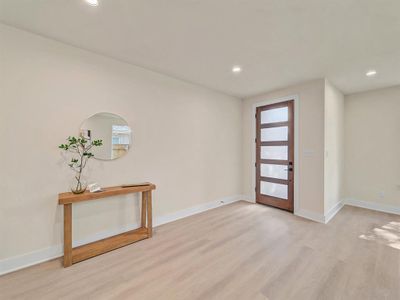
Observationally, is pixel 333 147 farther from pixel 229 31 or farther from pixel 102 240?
pixel 102 240

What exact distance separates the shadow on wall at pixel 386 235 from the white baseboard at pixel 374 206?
33.4 inches

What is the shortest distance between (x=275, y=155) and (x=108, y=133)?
3.43m

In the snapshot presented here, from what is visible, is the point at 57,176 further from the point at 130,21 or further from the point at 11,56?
the point at 130,21

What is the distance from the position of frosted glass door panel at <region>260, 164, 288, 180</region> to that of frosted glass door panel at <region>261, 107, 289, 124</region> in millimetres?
1050

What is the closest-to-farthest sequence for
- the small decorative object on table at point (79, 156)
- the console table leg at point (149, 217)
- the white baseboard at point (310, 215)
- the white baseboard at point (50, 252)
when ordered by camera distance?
the white baseboard at point (50, 252) → the small decorative object on table at point (79, 156) → the console table leg at point (149, 217) → the white baseboard at point (310, 215)

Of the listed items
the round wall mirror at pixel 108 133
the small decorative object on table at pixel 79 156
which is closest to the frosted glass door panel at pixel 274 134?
the round wall mirror at pixel 108 133

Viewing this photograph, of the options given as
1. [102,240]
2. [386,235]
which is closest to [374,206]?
[386,235]

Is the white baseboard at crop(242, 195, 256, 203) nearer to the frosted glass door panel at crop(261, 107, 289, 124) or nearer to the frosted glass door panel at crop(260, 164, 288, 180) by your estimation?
the frosted glass door panel at crop(260, 164, 288, 180)

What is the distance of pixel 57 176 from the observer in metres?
2.21

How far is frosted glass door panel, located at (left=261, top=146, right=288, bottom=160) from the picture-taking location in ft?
12.6

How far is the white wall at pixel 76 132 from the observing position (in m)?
1.96

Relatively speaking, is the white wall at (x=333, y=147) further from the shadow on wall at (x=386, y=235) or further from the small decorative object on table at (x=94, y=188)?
the small decorative object on table at (x=94, y=188)

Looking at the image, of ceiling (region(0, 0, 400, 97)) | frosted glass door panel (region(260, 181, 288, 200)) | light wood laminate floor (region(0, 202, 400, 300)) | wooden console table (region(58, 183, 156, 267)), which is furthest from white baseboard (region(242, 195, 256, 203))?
ceiling (region(0, 0, 400, 97))

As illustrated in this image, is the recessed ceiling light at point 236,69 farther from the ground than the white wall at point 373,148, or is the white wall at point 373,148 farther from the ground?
the recessed ceiling light at point 236,69
